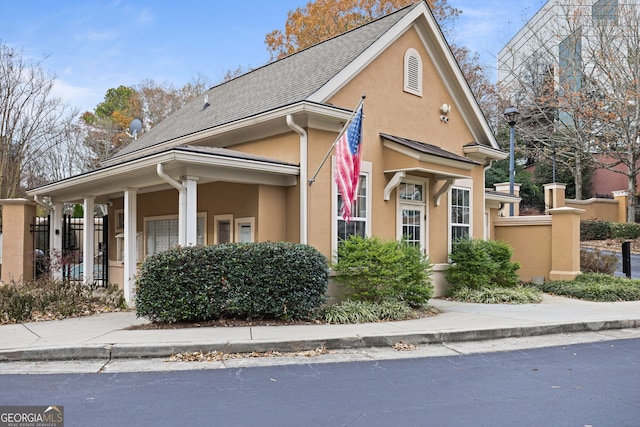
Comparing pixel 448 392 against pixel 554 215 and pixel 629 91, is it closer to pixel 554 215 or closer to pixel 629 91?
pixel 554 215

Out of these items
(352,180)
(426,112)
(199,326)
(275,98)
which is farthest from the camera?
(426,112)

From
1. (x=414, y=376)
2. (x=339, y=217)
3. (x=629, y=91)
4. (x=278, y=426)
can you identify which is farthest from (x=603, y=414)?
(x=629, y=91)

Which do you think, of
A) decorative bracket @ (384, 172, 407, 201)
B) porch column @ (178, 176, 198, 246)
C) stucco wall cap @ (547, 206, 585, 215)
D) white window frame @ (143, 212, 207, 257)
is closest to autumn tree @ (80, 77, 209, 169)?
white window frame @ (143, 212, 207, 257)

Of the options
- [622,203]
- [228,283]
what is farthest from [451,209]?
[622,203]

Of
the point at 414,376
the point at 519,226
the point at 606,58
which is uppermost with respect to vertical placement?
the point at 606,58

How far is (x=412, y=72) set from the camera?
13.1m

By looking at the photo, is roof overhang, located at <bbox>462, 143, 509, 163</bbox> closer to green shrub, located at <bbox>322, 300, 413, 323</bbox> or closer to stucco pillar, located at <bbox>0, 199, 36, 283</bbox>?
green shrub, located at <bbox>322, 300, 413, 323</bbox>

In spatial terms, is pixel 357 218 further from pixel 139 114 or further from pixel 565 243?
pixel 139 114

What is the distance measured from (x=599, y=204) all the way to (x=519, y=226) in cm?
1631

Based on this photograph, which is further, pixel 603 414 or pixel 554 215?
pixel 554 215

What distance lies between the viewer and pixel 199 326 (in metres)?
8.49

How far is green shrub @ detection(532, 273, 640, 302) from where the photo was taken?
42.4ft

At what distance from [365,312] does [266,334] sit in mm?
2212

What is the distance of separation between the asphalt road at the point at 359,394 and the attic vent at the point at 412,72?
25.4 ft
